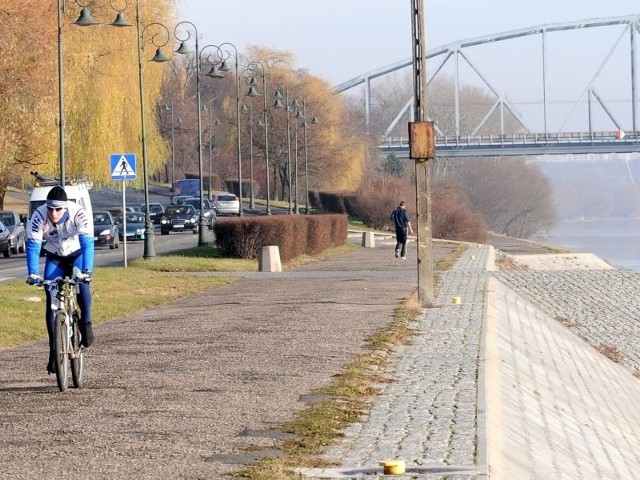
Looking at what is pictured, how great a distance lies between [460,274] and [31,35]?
18548mm

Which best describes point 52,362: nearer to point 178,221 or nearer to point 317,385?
point 317,385

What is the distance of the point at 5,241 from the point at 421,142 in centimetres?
3043

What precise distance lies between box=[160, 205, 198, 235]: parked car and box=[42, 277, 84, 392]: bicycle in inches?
2266

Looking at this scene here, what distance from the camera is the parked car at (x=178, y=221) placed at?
69938 mm

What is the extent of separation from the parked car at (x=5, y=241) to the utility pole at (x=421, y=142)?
2891cm

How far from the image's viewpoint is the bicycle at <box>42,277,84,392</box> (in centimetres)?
1198

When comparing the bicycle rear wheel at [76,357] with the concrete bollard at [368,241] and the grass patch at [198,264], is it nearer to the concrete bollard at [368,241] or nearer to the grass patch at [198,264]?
the grass patch at [198,264]

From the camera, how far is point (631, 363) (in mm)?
26812

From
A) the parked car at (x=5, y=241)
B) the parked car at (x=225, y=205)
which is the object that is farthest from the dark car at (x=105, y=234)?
the parked car at (x=225, y=205)

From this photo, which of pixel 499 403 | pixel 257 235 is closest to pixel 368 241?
pixel 257 235

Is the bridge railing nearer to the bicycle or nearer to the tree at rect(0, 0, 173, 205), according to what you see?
the tree at rect(0, 0, 173, 205)

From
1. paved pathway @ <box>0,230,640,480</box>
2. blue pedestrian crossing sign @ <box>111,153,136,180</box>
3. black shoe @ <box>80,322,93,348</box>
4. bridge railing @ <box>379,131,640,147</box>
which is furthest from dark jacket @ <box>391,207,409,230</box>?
bridge railing @ <box>379,131,640,147</box>

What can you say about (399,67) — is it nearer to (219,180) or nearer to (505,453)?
(219,180)

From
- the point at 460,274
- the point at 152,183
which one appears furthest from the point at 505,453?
the point at 152,183
